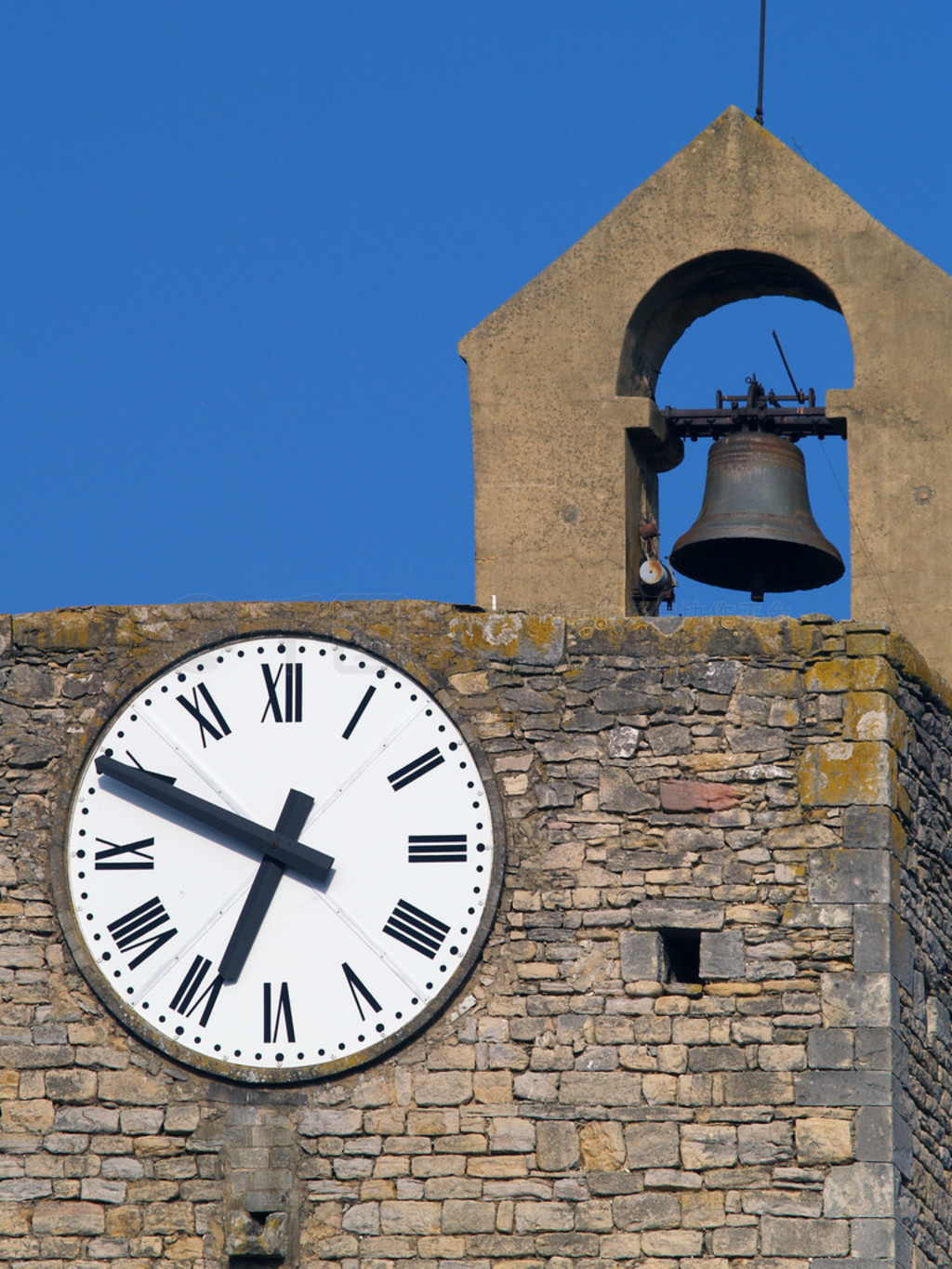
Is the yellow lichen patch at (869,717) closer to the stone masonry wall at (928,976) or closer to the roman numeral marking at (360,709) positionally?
the stone masonry wall at (928,976)

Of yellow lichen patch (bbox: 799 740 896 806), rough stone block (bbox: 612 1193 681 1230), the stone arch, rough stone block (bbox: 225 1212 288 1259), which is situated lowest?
rough stone block (bbox: 225 1212 288 1259)

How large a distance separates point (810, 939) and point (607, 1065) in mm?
1064

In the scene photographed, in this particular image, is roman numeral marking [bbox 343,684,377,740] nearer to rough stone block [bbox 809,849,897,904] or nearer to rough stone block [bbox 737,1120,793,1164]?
rough stone block [bbox 809,849,897,904]

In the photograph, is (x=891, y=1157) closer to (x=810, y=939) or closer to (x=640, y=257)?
(x=810, y=939)

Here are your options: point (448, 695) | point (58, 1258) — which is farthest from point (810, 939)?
point (58, 1258)

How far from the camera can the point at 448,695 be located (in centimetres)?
1597

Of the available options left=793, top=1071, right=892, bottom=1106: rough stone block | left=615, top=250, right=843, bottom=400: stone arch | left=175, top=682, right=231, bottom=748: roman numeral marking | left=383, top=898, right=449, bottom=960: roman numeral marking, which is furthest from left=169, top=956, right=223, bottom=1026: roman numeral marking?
left=615, top=250, right=843, bottom=400: stone arch

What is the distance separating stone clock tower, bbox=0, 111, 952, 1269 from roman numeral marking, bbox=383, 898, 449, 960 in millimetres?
15

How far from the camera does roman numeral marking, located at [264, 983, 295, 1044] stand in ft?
51.2

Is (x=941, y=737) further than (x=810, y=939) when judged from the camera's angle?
Yes

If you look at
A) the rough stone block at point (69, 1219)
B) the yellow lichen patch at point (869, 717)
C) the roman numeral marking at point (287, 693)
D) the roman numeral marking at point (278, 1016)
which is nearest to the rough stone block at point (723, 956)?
the yellow lichen patch at point (869, 717)

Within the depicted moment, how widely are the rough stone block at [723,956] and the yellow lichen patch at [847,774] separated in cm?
70

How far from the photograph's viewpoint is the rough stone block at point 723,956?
15.5 m

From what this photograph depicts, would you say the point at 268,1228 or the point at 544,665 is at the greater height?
the point at 544,665
